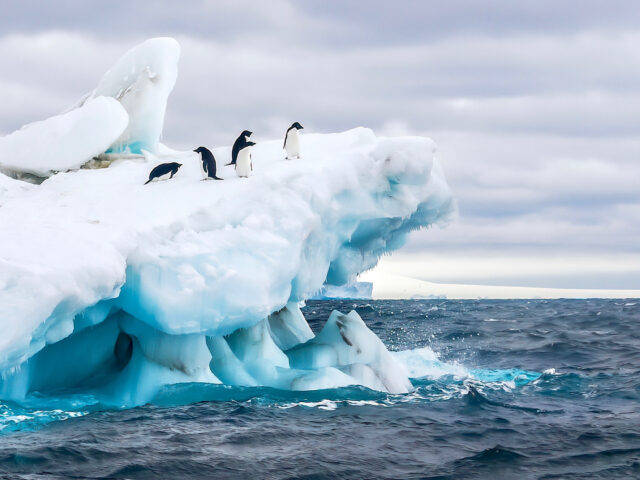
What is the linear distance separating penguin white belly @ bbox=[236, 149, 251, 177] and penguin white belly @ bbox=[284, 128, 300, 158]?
1010 millimetres

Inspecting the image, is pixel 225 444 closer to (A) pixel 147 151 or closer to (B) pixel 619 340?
(A) pixel 147 151

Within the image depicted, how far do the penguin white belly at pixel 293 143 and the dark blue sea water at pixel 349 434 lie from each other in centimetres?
376

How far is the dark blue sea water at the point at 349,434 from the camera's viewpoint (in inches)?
250

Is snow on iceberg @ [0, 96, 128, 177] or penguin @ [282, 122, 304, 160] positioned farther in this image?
snow on iceberg @ [0, 96, 128, 177]

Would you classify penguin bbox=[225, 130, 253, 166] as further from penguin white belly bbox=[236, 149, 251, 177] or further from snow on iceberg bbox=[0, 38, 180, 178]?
snow on iceberg bbox=[0, 38, 180, 178]

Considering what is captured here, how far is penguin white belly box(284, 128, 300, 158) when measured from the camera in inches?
454

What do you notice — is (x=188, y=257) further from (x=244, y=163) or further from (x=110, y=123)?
(x=110, y=123)

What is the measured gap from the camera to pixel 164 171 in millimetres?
11258

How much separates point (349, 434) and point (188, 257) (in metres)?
2.88

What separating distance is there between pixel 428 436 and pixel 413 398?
81.8 inches

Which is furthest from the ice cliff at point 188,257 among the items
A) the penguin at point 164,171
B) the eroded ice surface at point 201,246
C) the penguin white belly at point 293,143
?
the penguin white belly at point 293,143

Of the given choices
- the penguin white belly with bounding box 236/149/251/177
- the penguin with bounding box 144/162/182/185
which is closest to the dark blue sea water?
the penguin white belly with bounding box 236/149/251/177

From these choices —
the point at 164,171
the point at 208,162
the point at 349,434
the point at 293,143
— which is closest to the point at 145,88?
the point at 164,171

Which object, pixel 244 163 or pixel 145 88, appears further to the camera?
pixel 145 88
